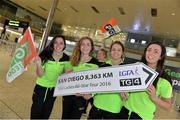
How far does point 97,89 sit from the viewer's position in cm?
257

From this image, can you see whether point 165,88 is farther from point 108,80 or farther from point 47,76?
point 47,76

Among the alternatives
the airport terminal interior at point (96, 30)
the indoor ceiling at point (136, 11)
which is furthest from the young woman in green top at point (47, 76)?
the indoor ceiling at point (136, 11)

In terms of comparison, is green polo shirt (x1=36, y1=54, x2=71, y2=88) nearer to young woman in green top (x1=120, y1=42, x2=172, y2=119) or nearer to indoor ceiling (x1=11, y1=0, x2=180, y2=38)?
young woman in green top (x1=120, y1=42, x2=172, y2=119)

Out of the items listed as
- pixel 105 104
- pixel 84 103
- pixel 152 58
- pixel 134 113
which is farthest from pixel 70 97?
pixel 152 58

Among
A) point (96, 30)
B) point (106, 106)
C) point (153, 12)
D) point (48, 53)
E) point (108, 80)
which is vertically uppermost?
point (153, 12)

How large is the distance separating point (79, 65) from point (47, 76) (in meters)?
0.38

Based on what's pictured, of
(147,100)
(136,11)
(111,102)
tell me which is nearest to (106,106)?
(111,102)

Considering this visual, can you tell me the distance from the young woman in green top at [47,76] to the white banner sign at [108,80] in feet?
0.33

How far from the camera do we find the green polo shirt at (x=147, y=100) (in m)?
2.31

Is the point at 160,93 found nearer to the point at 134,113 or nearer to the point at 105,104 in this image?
the point at 134,113

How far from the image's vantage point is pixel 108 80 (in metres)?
2.54

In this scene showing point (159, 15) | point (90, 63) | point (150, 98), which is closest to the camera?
point (150, 98)

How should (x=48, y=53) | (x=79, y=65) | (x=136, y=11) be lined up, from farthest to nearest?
1. (x=136, y=11)
2. (x=48, y=53)
3. (x=79, y=65)

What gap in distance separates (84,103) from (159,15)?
11506 mm
